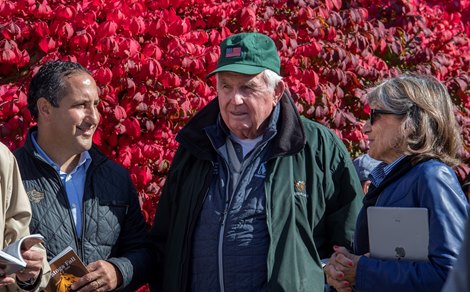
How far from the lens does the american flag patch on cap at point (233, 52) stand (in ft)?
15.4

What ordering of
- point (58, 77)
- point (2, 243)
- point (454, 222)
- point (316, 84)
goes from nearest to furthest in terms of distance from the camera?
point (454, 222), point (2, 243), point (58, 77), point (316, 84)

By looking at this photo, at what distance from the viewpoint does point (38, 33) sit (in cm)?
573

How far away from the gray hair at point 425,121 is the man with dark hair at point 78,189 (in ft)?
4.73

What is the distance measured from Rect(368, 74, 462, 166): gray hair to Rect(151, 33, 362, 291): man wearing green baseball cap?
0.65 meters

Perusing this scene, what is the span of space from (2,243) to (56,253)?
0.46 metres

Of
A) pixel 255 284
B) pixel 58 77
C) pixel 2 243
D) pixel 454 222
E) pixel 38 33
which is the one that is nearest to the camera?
pixel 454 222

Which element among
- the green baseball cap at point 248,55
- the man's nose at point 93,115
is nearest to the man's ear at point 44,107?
the man's nose at point 93,115

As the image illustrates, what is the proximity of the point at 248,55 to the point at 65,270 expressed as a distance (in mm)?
1287

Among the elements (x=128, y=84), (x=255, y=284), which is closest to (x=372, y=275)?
(x=255, y=284)

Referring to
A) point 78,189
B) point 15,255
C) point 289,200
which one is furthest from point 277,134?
point 15,255

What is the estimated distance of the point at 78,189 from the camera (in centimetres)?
473

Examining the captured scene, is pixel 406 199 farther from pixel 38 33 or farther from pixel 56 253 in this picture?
pixel 38 33

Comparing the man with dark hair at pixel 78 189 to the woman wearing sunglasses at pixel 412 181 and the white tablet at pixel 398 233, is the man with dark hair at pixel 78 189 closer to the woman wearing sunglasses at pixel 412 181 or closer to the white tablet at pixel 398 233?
the woman wearing sunglasses at pixel 412 181

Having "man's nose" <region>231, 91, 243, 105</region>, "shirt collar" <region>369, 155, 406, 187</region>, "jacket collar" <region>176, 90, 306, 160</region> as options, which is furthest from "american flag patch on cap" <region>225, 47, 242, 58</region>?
"shirt collar" <region>369, 155, 406, 187</region>
